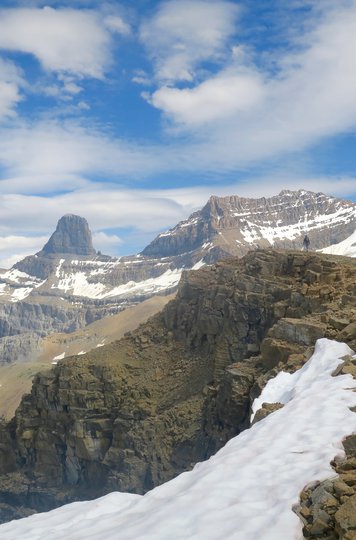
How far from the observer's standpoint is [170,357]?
57.9m

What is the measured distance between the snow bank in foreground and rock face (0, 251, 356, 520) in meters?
20.0

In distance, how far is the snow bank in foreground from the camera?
9.38m

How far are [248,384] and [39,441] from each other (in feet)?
127

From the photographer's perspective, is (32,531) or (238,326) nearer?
(32,531)

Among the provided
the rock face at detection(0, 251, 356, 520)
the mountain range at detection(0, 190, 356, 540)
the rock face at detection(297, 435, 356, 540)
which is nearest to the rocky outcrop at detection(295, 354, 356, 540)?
the rock face at detection(297, 435, 356, 540)

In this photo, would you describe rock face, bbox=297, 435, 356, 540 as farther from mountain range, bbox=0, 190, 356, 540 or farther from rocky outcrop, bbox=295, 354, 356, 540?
mountain range, bbox=0, 190, 356, 540

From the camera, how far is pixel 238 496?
34.3ft

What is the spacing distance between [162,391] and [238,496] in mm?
44831

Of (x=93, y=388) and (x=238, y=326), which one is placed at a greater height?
(x=238, y=326)

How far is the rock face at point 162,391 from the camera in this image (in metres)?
42.4

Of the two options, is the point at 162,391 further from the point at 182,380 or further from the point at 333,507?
the point at 333,507

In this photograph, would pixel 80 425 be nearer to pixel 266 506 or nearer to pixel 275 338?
pixel 275 338

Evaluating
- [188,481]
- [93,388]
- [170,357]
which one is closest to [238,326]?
[170,357]

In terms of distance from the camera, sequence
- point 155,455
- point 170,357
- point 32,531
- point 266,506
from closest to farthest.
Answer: point 266,506, point 32,531, point 155,455, point 170,357
